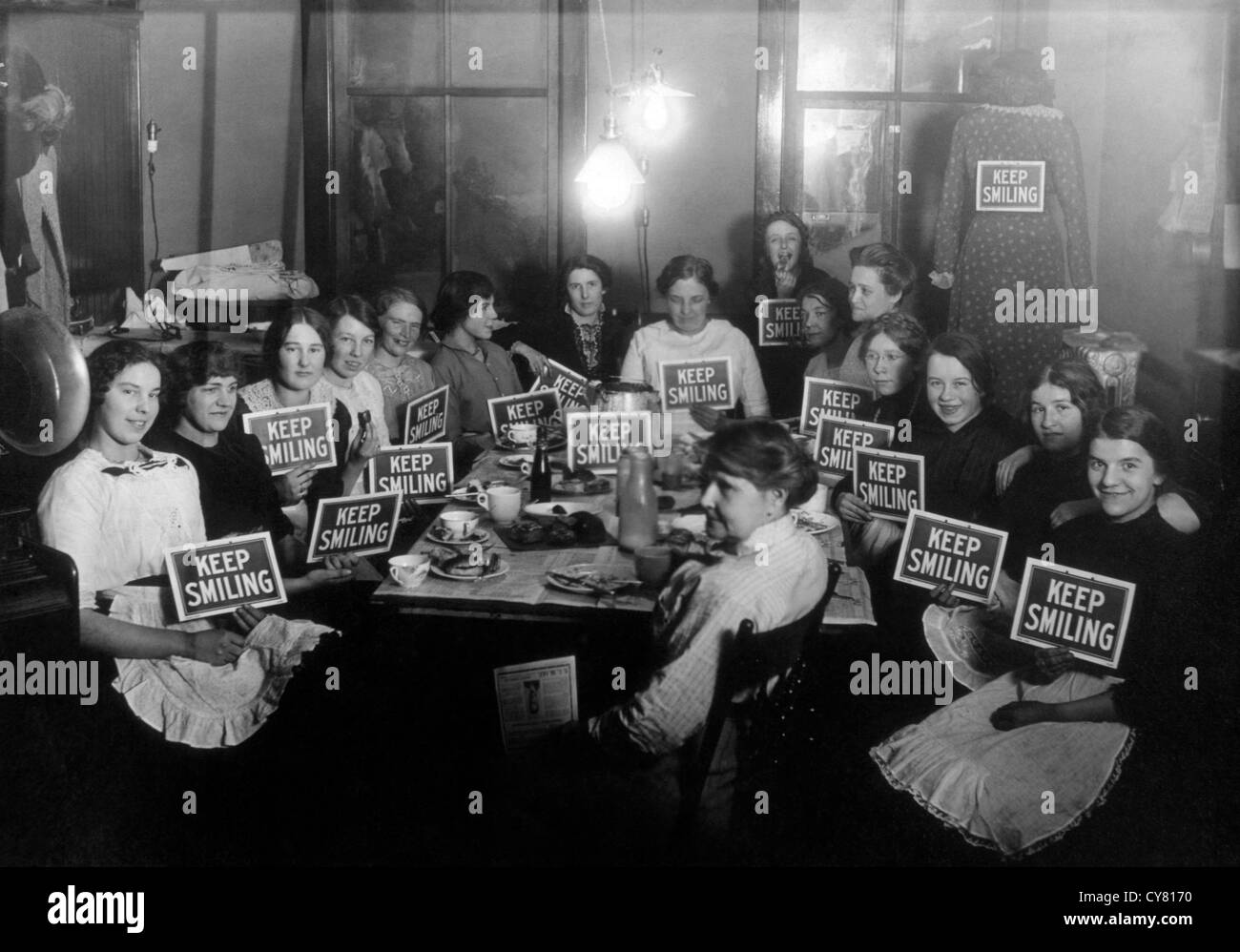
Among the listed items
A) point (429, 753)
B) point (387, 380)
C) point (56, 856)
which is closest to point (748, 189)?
point (387, 380)

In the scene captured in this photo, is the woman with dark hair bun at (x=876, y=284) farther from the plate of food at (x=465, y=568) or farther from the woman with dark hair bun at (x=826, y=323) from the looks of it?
the plate of food at (x=465, y=568)

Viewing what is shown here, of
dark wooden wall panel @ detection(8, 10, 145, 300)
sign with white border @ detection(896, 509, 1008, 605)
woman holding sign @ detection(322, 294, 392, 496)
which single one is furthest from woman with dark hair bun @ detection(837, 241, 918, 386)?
dark wooden wall panel @ detection(8, 10, 145, 300)

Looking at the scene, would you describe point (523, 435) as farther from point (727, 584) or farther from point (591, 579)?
point (727, 584)

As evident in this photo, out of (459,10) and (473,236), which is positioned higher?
(459,10)

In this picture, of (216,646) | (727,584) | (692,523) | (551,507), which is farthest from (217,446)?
(727,584)

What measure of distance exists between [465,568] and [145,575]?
84cm

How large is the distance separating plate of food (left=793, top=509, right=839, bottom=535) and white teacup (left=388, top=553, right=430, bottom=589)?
2.96 ft

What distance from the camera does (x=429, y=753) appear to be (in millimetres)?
2828

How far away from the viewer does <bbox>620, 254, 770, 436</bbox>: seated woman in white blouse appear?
165 inches

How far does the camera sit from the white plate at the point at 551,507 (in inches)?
113

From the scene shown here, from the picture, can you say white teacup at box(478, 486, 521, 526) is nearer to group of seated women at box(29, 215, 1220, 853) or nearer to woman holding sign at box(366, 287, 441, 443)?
group of seated women at box(29, 215, 1220, 853)

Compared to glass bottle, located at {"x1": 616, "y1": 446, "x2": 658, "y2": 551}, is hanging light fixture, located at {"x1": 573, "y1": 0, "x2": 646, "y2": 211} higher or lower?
higher
